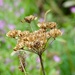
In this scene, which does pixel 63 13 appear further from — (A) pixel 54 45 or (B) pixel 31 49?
(B) pixel 31 49

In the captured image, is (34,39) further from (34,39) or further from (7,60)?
(7,60)

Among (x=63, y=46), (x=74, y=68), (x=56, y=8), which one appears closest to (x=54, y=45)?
(x=63, y=46)

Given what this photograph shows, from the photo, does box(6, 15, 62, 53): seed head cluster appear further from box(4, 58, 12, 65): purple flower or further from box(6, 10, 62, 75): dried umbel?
box(4, 58, 12, 65): purple flower

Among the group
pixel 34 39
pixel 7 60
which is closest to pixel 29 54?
pixel 7 60

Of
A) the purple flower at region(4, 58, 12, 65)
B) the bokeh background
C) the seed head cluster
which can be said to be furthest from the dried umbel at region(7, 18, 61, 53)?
the purple flower at region(4, 58, 12, 65)

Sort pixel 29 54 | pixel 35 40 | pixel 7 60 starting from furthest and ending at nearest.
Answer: pixel 7 60 → pixel 29 54 → pixel 35 40

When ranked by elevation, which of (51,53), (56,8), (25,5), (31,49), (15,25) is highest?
(56,8)

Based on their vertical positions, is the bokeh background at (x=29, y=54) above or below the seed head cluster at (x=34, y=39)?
above

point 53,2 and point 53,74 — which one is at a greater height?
point 53,2

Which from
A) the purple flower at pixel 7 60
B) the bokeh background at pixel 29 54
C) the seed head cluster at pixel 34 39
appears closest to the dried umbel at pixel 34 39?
the seed head cluster at pixel 34 39

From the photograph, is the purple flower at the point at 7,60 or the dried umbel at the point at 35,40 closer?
the dried umbel at the point at 35,40

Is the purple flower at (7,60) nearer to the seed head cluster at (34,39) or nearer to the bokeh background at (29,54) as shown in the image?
the bokeh background at (29,54)
